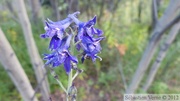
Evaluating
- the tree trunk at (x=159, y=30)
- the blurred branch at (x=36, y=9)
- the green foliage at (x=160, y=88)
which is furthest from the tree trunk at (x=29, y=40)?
the green foliage at (x=160, y=88)

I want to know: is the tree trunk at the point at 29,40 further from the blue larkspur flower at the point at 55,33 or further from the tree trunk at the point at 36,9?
the blue larkspur flower at the point at 55,33

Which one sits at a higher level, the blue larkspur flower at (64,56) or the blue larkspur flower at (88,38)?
the blue larkspur flower at (88,38)

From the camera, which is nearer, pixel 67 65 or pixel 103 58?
pixel 67 65

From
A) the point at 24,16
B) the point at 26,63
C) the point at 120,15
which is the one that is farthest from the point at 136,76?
the point at 120,15

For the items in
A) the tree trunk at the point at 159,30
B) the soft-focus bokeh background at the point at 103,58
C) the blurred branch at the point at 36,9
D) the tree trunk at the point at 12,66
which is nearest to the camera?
the tree trunk at the point at 12,66

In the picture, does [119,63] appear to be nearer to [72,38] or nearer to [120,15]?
[120,15]

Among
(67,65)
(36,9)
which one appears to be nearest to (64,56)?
(67,65)

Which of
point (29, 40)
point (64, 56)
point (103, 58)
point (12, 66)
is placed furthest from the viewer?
point (103, 58)

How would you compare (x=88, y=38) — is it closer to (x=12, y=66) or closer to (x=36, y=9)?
(x=12, y=66)

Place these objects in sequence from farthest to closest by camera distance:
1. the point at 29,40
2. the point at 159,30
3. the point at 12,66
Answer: the point at 29,40, the point at 159,30, the point at 12,66
